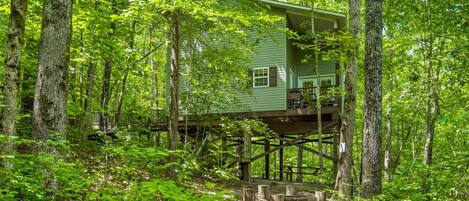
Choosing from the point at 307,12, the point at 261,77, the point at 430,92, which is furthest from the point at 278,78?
the point at 430,92

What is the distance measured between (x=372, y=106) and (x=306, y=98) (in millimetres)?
7677

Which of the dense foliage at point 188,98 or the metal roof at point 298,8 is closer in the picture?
the dense foliage at point 188,98

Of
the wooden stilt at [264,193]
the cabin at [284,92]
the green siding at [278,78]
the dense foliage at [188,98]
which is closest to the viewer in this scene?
the dense foliage at [188,98]

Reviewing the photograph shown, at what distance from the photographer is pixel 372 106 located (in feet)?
31.0

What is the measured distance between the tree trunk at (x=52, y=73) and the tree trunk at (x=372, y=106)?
21.8 ft

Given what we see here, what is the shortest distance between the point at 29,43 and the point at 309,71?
12797 mm

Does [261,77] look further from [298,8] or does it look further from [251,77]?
[298,8]

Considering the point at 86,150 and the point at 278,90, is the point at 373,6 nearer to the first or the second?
the point at 278,90

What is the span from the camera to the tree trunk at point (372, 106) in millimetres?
9223

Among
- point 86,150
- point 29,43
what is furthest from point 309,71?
point 29,43

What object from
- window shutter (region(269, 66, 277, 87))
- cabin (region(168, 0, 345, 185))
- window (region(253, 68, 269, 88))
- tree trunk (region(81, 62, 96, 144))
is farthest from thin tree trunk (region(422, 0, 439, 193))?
tree trunk (region(81, 62, 96, 144))

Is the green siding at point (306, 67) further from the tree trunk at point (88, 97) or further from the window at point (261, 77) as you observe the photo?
the tree trunk at point (88, 97)

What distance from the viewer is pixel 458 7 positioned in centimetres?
1137

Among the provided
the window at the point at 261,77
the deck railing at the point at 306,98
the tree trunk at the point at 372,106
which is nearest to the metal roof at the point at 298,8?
the window at the point at 261,77
